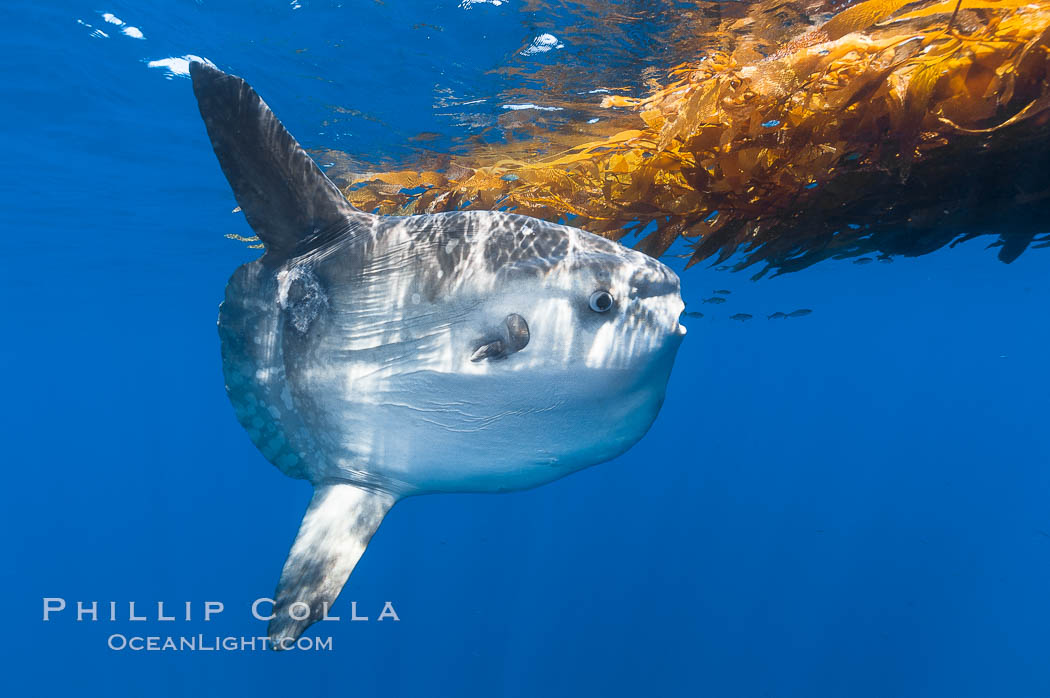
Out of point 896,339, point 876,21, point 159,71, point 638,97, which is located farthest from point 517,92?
point 896,339

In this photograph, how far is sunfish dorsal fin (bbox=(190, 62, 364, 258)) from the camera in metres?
2.12

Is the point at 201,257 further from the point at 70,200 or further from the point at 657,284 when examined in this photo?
the point at 657,284

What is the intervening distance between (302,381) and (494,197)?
5834 millimetres

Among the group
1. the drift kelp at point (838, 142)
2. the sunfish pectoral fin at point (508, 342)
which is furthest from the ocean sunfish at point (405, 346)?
the drift kelp at point (838, 142)

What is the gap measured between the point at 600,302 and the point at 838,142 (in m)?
3.18

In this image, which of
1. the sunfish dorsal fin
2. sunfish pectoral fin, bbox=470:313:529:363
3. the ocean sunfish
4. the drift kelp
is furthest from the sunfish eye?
the drift kelp

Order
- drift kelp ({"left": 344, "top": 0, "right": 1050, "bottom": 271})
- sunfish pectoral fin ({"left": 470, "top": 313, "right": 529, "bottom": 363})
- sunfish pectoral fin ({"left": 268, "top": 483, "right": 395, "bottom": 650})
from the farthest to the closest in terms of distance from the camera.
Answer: drift kelp ({"left": 344, "top": 0, "right": 1050, "bottom": 271}), sunfish pectoral fin ({"left": 268, "top": 483, "right": 395, "bottom": 650}), sunfish pectoral fin ({"left": 470, "top": 313, "right": 529, "bottom": 363})

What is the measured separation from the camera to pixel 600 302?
182 centimetres

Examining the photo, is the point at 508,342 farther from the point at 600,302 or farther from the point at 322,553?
the point at 322,553

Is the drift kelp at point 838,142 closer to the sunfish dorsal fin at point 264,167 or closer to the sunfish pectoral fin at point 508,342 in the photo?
the sunfish dorsal fin at point 264,167

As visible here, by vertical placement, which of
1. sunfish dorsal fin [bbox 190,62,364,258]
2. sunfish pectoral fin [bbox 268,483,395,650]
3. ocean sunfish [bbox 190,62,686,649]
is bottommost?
sunfish pectoral fin [bbox 268,483,395,650]

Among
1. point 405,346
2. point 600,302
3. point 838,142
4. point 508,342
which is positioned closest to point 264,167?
point 405,346

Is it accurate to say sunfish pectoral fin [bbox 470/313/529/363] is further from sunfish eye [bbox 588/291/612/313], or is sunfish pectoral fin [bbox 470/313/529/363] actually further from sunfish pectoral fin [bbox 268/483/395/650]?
sunfish pectoral fin [bbox 268/483/395/650]

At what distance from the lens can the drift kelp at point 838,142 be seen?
336 cm
